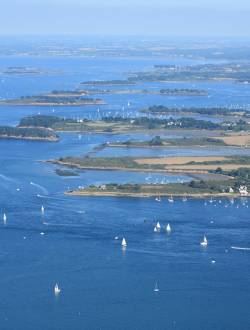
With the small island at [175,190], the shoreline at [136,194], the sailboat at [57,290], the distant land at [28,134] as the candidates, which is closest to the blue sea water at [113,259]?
the sailboat at [57,290]

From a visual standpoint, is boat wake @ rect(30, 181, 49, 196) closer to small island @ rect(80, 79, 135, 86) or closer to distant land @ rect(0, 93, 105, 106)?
distant land @ rect(0, 93, 105, 106)

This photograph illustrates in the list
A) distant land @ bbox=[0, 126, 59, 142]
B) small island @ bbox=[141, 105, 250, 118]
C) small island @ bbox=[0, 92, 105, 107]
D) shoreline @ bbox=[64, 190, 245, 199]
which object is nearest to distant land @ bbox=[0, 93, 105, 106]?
small island @ bbox=[0, 92, 105, 107]

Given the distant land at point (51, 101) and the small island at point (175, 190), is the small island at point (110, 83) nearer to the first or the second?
the distant land at point (51, 101)

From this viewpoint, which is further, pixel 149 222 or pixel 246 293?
pixel 149 222

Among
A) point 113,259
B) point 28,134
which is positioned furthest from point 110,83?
point 113,259

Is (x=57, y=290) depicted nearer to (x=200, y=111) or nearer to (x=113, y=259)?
(x=113, y=259)

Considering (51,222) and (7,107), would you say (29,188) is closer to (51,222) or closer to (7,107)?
(51,222)

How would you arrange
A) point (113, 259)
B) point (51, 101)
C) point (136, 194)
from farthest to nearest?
1. point (51, 101)
2. point (136, 194)
3. point (113, 259)

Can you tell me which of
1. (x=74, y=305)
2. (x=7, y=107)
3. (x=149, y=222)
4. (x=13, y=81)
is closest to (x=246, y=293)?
(x=74, y=305)
